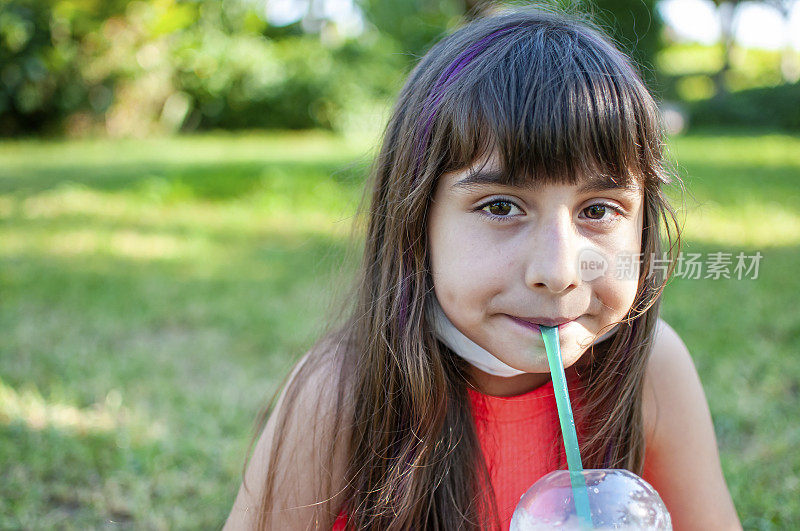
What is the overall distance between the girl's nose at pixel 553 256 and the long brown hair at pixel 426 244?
6cm

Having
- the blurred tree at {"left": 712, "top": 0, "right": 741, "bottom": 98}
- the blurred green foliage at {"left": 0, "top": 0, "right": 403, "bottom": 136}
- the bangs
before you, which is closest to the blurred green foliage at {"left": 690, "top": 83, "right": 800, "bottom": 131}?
the blurred tree at {"left": 712, "top": 0, "right": 741, "bottom": 98}

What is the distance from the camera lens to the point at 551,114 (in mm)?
1020

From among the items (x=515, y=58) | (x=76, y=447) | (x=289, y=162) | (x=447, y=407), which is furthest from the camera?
(x=289, y=162)

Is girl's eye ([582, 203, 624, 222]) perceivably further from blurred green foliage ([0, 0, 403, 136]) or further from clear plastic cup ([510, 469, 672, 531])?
blurred green foliage ([0, 0, 403, 136])

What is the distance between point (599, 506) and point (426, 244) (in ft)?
1.55

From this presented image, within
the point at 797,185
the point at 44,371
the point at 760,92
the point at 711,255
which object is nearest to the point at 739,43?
the point at 760,92

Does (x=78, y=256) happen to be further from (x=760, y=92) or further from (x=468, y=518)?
(x=760, y=92)

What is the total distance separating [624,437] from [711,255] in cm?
257

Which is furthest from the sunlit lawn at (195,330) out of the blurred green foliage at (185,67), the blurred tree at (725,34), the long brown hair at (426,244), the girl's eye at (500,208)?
the blurred tree at (725,34)

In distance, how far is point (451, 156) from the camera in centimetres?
109

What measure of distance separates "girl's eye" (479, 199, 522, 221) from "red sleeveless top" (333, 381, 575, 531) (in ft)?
1.25

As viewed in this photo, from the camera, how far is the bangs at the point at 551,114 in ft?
3.34

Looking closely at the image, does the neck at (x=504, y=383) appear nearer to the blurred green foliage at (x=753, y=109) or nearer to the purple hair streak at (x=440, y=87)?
the purple hair streak at (x=440, y=87)

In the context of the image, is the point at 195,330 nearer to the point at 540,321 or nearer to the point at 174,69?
the point at 540,321
